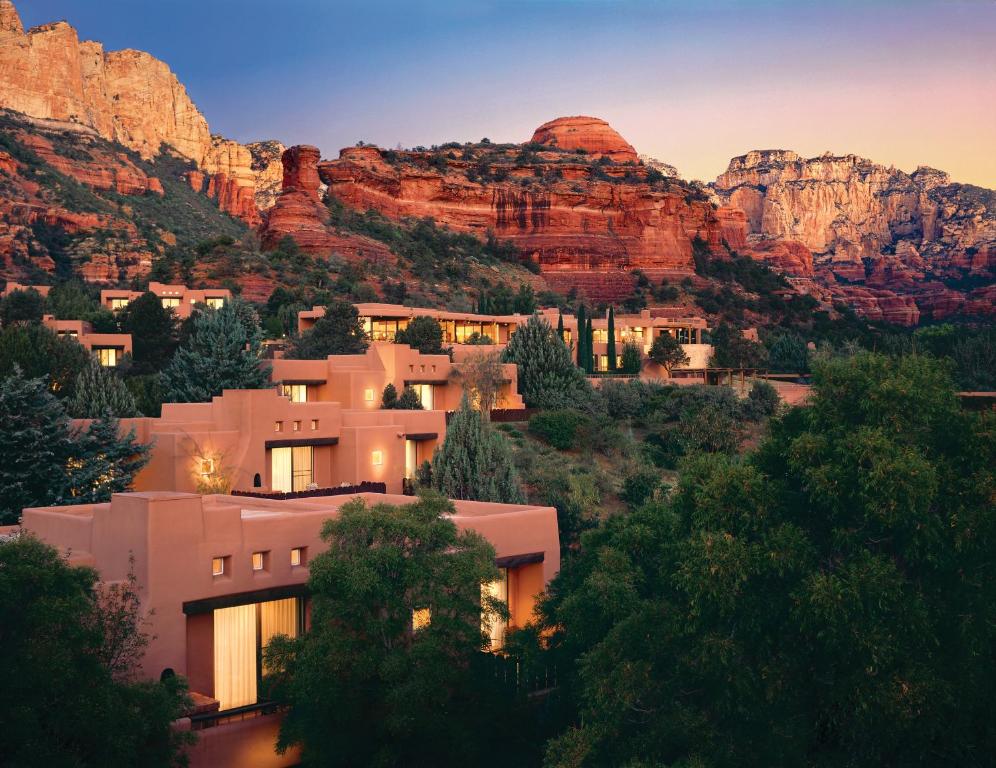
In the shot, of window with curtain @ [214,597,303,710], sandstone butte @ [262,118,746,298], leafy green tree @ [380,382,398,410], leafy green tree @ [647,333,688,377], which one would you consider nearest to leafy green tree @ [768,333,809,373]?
leafy green tree @ [647,333,688,377]

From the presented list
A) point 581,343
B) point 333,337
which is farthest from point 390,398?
point 581,343

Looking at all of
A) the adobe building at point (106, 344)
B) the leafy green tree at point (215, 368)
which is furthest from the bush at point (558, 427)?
the adobe building at point (106, 344)

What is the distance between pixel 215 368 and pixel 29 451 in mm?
14622

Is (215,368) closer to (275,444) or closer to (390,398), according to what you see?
(390,398)

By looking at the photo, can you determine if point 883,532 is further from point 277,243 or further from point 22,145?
point 22,145

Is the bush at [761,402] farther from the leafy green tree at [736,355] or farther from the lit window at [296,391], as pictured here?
the lit window at [296,391]

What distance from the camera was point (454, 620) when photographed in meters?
18.1

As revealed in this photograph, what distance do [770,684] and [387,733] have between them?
6.28 metres

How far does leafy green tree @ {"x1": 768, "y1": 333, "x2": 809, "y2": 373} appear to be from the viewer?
79.0 m

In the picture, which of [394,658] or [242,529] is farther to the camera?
[242,529]

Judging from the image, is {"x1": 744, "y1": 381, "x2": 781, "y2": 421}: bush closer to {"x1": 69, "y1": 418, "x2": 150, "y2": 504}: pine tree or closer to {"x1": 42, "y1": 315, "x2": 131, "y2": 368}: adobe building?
{"x1": 42, "y1": 315, "x2": 131, "y2": 368}: adobe building

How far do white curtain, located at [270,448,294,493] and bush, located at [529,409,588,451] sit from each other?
17.4m

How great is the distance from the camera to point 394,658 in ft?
56.3

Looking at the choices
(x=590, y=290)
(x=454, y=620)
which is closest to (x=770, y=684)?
(x=454, y=620)
